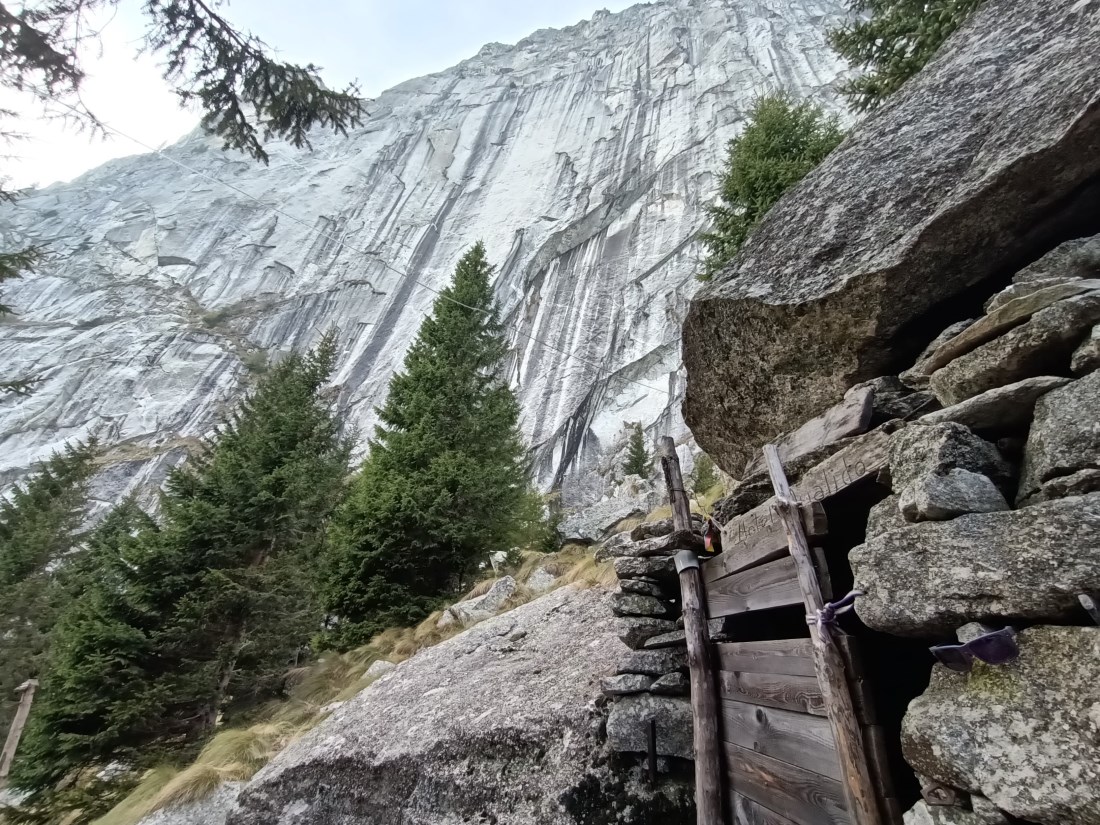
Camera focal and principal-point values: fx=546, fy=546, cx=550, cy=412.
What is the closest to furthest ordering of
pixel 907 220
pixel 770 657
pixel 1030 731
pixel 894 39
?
pixel 1030 731, pixel 770 657, pixel 907 220, pixel 894 39

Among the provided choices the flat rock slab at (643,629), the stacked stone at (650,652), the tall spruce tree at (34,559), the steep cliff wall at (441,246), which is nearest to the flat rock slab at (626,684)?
the stacked stone at (650,652)

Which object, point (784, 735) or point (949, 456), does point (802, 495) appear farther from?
point (784, 735)

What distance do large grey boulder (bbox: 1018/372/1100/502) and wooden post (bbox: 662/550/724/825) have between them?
9.36ft

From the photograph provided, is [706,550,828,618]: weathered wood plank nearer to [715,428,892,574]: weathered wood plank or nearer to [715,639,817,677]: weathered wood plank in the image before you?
[715,428,892,574]: weathered wood plank

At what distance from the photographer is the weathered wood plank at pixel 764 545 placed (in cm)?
321

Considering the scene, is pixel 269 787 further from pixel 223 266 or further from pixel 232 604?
pixel 223 266

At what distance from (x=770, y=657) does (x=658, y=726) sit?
4.99 feet

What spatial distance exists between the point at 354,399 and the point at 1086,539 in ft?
172

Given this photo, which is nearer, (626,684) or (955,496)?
(955,496)

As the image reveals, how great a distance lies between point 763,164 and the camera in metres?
10.4

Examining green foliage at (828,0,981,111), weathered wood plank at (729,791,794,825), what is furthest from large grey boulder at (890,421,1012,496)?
green foliage at (828,0,981,111)

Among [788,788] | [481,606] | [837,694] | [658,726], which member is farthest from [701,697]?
[481,606]

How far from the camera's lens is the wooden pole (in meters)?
3.99

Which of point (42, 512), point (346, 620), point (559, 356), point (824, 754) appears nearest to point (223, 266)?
point (559, 356)
